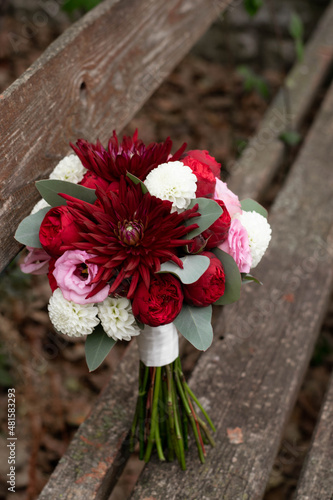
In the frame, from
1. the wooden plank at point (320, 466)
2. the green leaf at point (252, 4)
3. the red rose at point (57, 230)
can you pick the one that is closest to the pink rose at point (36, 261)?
the red rose at point (57, 230)

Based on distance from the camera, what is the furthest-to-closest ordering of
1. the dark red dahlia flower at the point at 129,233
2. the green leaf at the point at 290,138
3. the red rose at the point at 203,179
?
the green leaf at the point at 290,138 → the red rose at the point at 203,179 → the dark red dahlia flower at the point at 129,233

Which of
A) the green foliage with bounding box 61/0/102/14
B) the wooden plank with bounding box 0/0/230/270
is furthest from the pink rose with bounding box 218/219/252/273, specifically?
the green foliage with bounding box 61/0/102/14

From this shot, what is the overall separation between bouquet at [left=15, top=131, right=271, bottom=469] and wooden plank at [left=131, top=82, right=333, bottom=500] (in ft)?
1.10

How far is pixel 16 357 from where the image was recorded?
201 cm

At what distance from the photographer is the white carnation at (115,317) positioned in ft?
3.13

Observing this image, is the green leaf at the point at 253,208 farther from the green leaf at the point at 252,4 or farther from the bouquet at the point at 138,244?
the green leaf at the point at 252,4

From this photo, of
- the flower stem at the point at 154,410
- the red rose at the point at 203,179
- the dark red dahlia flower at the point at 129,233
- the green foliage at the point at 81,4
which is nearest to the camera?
the dark red dahlia flower at the point at 129,233

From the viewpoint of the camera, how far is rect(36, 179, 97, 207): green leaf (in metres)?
0.98

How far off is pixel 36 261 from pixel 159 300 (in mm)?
325

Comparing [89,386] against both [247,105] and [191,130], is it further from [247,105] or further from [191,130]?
[247,105]

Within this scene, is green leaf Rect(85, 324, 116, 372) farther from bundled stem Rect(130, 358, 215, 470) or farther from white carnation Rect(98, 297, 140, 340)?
bundled stem Rect(130, 358, 215, 470)

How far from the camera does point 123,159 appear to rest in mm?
958

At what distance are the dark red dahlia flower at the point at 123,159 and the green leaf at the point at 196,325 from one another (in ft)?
0.92

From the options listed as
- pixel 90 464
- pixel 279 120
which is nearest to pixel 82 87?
pixel 90 464
